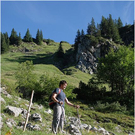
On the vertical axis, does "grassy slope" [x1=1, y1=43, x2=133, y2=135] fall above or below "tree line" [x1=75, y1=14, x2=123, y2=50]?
below

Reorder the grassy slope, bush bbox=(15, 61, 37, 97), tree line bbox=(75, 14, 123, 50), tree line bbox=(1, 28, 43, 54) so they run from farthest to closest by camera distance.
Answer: tree line bbox=(1, 28, 43, 54)
tree line bbox=(75, 14, 123, 50)
bush bbox=(15, 61, 37, 97)
the grassy slope

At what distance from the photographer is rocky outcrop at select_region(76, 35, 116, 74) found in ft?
265

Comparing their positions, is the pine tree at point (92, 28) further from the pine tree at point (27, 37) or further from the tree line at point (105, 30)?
the pine tree at point (27, 37)

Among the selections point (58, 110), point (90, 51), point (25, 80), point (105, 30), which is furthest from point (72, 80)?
point (105, 30)

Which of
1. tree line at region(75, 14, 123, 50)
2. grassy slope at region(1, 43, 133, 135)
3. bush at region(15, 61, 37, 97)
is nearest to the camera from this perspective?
grassy slope at region(1, 43, 133, 135)

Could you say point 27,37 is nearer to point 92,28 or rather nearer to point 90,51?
point 92,28

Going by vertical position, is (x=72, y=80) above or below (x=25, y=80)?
below

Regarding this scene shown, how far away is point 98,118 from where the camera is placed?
55.5 feet

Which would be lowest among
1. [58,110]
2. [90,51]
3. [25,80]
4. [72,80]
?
[72,80]

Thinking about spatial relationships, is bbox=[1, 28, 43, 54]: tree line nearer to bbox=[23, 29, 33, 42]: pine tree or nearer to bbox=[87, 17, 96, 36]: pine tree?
bbox=[23, 29, 33, 42]: pine tree

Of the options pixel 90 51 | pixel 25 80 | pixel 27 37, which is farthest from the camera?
pixel 27 37

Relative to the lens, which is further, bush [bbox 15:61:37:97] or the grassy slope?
bush [bbox 15:61:37:97]

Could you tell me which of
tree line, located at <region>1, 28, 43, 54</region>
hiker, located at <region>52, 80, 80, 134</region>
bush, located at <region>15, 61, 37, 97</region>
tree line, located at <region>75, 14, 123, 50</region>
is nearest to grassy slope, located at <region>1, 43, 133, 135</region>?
hiker, located at <region>52, 80, 80, 134</region>

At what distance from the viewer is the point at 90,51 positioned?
83.6 m
